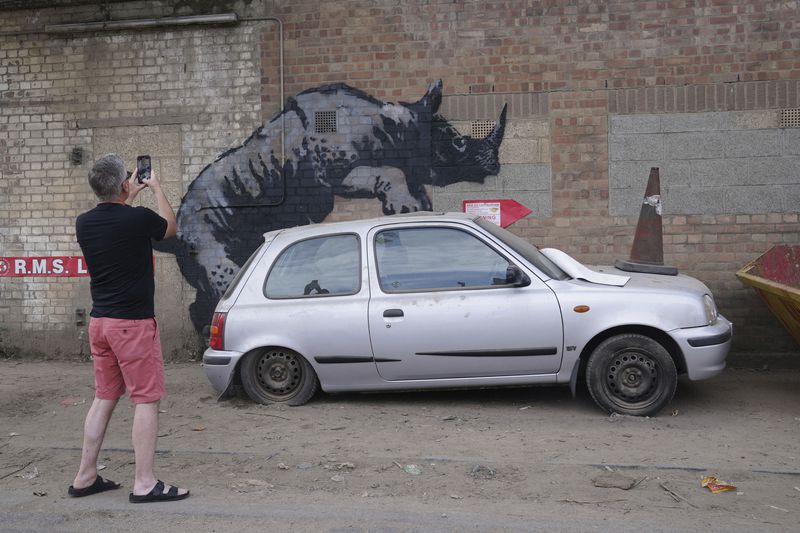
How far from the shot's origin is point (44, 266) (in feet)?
30.7

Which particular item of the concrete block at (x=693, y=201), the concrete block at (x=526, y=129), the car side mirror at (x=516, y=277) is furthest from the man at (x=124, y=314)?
the concrete block at (x=693, y=201)

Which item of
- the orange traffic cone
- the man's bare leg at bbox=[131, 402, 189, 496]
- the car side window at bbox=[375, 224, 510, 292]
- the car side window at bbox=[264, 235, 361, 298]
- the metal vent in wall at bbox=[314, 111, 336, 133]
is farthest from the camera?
the metal vent in wall at bbox=[314, 111, 336, 133]

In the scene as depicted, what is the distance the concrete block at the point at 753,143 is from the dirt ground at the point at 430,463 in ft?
7.99

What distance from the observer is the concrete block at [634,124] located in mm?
8383

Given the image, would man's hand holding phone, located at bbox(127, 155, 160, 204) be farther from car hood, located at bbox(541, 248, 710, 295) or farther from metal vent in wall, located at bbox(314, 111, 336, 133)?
metal vent in wall, located at bbox(314, 111, 336, 133)

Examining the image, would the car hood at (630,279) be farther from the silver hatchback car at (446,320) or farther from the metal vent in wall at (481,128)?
the metal vent in wall at (481,128)

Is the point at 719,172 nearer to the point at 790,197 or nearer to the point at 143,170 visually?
the point at 790,197

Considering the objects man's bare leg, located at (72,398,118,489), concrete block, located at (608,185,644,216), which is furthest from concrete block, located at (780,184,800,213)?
man's bare leg, located at (72,398,118,489)

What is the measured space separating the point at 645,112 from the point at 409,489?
5346mm

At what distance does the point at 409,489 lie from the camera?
4.71 m

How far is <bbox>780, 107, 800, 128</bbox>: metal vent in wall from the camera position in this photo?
8.16 m

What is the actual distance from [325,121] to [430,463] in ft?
16.1

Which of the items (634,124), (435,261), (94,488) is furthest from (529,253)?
(94,488)

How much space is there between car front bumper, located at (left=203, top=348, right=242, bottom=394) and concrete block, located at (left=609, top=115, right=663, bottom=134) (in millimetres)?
4639
